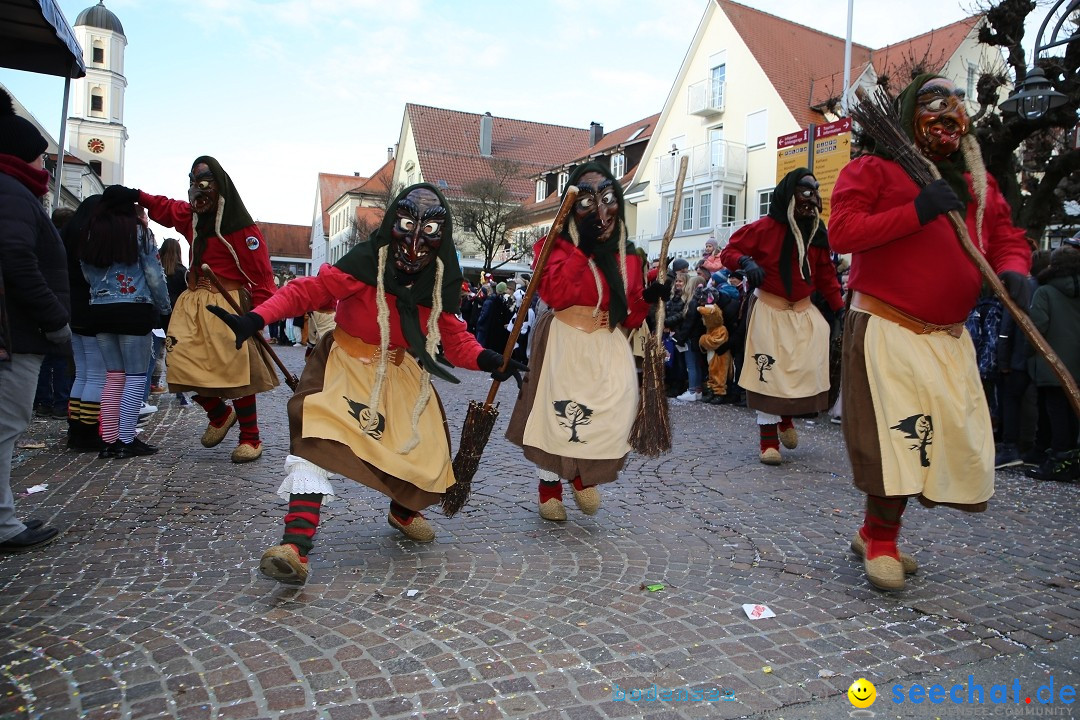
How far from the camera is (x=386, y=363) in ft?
12.8

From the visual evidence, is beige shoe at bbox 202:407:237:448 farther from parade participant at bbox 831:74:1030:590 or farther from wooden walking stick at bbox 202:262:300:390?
parade participant at bbox 831:74:1030:590

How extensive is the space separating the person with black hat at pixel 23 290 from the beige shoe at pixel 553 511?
2636 mm

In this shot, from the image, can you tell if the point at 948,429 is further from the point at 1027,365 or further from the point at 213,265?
the point at 213,265

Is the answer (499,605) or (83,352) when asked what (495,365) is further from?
(83,352)

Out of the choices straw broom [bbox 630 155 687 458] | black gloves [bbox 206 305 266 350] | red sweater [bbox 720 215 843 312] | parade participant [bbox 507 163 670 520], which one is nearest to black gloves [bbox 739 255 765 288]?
red sweater [bbox 720 215 843 312]

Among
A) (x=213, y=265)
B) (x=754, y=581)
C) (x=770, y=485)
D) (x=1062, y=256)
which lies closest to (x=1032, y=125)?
(x=1062, y=256)

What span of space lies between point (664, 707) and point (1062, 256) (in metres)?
6.09

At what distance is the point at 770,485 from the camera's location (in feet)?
19.4

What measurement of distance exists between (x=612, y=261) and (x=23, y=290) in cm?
307

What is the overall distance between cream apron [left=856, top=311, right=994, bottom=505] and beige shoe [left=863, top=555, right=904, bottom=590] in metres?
0.35

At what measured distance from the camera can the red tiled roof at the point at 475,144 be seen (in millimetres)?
48469

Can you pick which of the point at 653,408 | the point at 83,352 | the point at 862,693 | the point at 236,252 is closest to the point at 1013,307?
the point at 862,693

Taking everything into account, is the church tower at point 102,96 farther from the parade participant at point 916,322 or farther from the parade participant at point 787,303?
the parade participant at point 916,322

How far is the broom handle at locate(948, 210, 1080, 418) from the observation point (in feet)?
10.7
